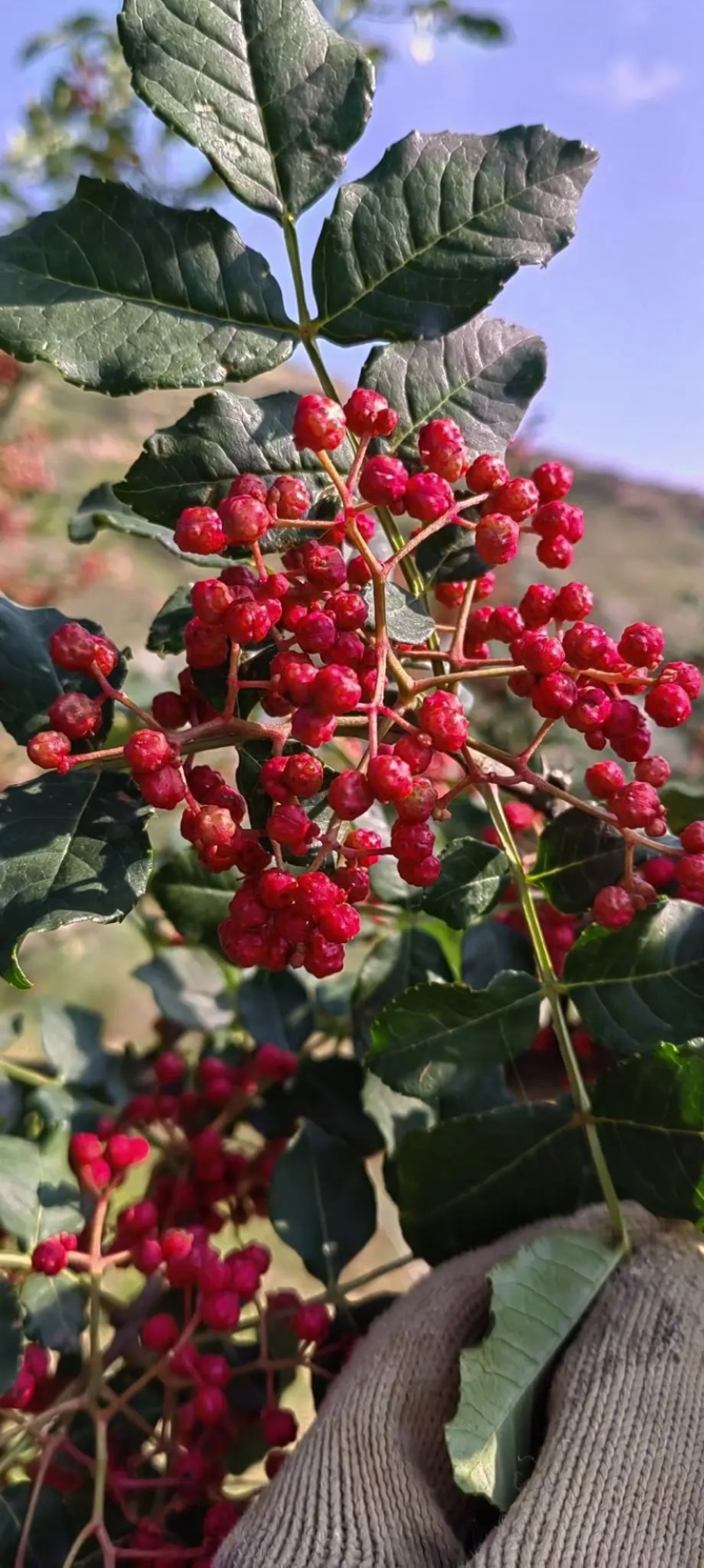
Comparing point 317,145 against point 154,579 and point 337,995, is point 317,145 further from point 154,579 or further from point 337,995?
point 154,579

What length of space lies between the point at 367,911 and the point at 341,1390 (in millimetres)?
392

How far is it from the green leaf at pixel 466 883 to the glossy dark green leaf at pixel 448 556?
0.18 metres

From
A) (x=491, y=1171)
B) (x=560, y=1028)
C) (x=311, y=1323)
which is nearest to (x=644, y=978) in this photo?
(x=560, y=1028)

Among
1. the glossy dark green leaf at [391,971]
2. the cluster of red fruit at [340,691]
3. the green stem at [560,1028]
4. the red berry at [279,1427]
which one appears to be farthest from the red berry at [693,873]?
the red berry at [279,1427]

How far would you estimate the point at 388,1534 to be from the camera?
598mm

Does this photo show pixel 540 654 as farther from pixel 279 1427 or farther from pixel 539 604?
pixel 279 1427

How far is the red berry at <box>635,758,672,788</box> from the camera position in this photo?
Answer: 0.67 metres

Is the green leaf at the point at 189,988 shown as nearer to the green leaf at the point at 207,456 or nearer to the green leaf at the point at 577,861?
the green leaf at the point at 577,861

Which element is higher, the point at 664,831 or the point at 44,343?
the point at 44,343

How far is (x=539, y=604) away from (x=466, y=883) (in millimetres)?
191

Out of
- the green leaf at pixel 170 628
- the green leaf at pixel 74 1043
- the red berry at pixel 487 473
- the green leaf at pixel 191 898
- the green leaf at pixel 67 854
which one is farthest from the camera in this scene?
the green leaf at pixel 74 1043

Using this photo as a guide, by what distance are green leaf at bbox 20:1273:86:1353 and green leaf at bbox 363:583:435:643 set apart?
0.58 m

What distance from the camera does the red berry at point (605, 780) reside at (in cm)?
70

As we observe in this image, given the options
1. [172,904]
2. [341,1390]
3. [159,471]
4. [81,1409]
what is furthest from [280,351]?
[81,1409]
